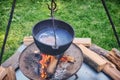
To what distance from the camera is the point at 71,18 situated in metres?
5.50

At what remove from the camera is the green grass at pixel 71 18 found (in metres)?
5.02

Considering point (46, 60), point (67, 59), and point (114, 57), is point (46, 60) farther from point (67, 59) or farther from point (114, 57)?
point (114, 57)

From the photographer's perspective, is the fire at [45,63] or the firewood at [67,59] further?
the firewood at [67,59]

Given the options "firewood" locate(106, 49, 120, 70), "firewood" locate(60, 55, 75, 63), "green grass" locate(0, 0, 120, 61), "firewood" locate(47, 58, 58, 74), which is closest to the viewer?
"firewood" locate(47, 58, 58, 74)

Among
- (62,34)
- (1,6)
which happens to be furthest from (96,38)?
(1,6)

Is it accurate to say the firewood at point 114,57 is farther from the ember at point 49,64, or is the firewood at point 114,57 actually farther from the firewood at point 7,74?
the firewood at point 7,74

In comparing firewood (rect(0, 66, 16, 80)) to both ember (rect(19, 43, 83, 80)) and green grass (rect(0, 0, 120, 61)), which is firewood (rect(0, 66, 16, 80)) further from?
green grass (rect(0, 0, 120, 61))

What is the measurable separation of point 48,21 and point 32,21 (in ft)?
7.02

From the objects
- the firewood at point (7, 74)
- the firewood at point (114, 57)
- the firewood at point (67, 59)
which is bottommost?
the firewood at point (114, 57)

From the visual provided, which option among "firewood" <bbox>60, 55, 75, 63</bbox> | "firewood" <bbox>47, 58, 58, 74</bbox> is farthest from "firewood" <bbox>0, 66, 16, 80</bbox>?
"firewood" <bbox>60, 55, 75, 63</bbox>

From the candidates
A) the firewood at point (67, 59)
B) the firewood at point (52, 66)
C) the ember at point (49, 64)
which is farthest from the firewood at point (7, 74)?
the firewood at point (67, 59)

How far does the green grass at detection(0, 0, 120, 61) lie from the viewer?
502 cm

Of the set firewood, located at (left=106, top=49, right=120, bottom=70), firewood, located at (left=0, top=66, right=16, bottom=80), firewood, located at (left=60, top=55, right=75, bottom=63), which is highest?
firewood, located at (left=60, top=55, right=75, bottom=63)

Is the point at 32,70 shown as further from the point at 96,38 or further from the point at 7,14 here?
the point at 7,14
